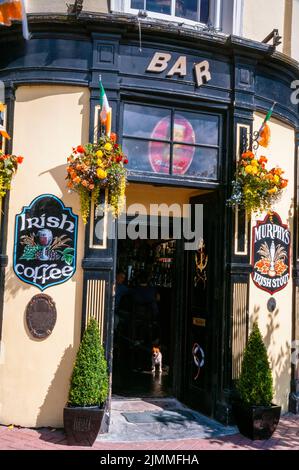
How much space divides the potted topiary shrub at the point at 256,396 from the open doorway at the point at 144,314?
2681 mm

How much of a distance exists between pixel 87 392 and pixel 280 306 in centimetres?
320

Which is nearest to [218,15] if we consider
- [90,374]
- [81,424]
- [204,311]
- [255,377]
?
[204,311]

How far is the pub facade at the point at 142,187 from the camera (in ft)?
19.7

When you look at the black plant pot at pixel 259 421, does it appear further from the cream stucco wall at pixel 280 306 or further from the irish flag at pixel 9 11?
the irish flag at pixel 9 11

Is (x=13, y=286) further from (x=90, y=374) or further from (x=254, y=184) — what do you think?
(x=254, y=184)

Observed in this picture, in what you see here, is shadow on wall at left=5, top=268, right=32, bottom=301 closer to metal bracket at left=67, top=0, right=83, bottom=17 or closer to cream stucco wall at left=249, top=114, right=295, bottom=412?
cream stucco wall at left=249, top=114, right=295, bottom=412

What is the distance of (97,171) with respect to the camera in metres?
5.68

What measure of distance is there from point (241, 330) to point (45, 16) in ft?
15.8

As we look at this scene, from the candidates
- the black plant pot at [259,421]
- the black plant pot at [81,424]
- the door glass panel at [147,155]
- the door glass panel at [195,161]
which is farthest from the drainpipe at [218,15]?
the black plant pot at [81,424]

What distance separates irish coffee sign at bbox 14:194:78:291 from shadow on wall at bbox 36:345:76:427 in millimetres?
979

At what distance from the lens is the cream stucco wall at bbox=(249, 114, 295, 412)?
6.91 m

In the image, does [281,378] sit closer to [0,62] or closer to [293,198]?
[293,198]
